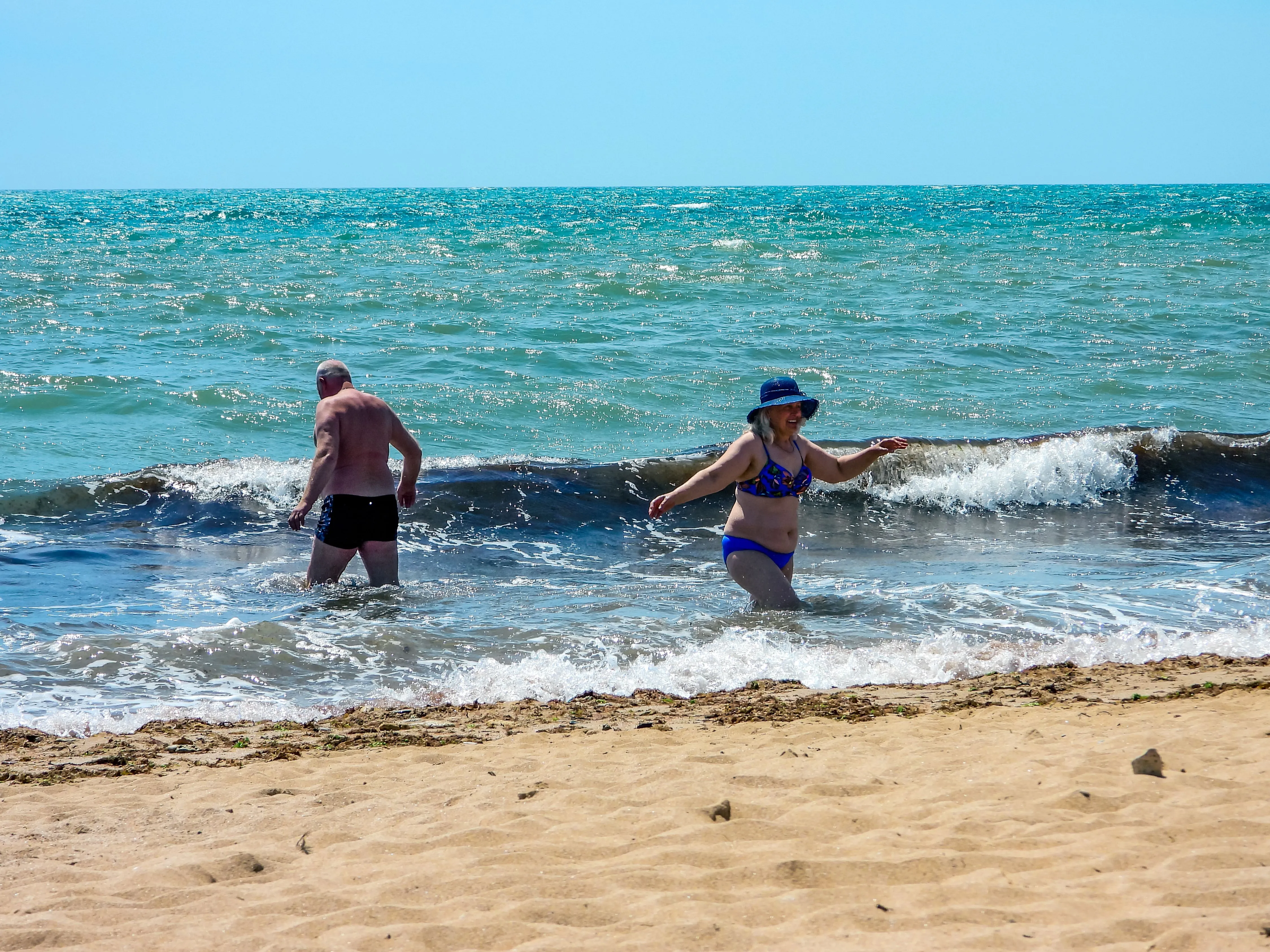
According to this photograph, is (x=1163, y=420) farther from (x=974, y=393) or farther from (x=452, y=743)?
(x=452, y=743)

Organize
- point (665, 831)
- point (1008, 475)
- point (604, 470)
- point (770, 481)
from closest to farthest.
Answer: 1. point (665, 831)
2. point (770, 481)
3. point (1008, 475)
4. point (604, 470)

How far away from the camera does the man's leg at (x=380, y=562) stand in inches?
286

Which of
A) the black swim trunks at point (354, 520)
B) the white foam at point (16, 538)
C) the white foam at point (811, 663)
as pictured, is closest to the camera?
the white foam at point (811, 663)

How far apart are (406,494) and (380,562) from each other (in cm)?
49

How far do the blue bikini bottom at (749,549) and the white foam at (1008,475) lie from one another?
4490 millimetres

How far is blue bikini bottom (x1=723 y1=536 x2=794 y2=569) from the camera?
6500 mm

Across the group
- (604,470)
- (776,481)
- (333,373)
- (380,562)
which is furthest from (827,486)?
(333,373)

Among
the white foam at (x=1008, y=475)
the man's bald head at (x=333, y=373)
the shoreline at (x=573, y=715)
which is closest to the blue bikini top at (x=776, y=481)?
the shoreline at (x=573, y=715)

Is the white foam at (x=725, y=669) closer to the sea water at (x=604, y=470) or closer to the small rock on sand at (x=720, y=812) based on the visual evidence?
the sea water at (x=604, y=470)

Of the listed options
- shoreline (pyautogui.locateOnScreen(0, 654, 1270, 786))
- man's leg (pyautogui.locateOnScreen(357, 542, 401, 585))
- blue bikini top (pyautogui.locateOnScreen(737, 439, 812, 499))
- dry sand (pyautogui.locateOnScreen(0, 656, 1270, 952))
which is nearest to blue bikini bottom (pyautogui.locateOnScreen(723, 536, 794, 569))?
blue bikini top (pyautogui.locateOnScreen(737, 439, 812, 499))

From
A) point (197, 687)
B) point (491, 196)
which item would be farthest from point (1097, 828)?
point (491, 196)

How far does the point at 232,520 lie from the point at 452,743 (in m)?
5.89

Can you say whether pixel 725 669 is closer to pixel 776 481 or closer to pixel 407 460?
pixel 776 481

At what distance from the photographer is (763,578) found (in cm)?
656
